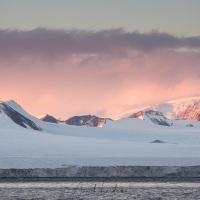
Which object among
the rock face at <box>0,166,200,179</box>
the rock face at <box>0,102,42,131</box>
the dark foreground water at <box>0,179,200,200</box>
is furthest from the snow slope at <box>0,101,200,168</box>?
the dark foreground water at <box>0,179,200,200</box>

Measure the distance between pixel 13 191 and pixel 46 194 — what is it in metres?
0.86

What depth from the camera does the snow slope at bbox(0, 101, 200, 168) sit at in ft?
66.6

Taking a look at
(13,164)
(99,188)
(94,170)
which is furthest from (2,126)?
(99,188)

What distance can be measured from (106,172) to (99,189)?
3.70 metres

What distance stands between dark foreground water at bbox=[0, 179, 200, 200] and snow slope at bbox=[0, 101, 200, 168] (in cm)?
523

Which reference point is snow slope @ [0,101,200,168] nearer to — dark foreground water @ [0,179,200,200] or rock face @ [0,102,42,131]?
rock face @ [0,102,42,131]

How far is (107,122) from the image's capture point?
96500mm

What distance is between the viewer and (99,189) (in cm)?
995

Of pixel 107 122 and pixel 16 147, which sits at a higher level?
pixel 107 122

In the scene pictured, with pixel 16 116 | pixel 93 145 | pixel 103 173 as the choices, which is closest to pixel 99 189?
pixel 103 173

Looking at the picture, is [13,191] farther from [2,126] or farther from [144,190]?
[2,126]

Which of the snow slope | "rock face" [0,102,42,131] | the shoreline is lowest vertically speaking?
the shoreline

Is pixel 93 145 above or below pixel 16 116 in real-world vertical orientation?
below

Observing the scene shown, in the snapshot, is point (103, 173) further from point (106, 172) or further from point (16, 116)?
point (16, 116)
